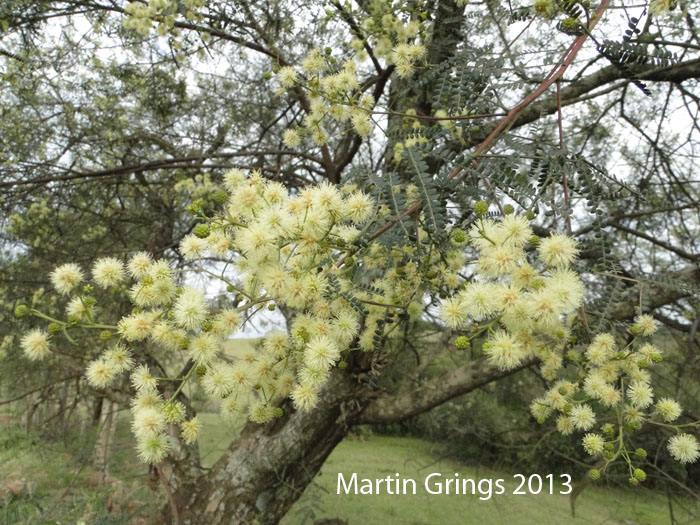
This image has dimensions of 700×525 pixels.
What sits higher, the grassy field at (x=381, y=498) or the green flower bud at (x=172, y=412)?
the green flower bud at (x=172, y=412)

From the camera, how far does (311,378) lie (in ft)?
3.27

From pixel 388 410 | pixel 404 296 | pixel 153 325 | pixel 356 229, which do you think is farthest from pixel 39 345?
pixel 388 410

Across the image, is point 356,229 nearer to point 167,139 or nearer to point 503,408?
point 167,139

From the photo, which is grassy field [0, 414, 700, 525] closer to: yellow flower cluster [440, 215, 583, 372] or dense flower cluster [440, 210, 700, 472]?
dense flower cluster [440, 210, 700, 472]

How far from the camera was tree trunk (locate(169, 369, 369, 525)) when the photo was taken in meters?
2.39

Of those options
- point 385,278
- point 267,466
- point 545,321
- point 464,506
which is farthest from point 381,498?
point 545,321

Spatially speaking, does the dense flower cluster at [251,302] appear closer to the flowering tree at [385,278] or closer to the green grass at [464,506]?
the flowering tree at [385,278]

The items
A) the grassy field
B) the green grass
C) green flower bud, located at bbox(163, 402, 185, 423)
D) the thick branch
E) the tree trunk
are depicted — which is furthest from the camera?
the green grass

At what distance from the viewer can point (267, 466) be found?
2.41m

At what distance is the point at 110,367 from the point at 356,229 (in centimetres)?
66

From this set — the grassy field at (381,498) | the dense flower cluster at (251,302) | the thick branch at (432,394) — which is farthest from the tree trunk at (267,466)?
the grassy field at (381,498)

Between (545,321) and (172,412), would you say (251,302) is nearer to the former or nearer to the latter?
(172,412)

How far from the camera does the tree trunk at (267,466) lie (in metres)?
2.39

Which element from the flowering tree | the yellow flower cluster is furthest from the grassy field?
the yellow flower cluster
